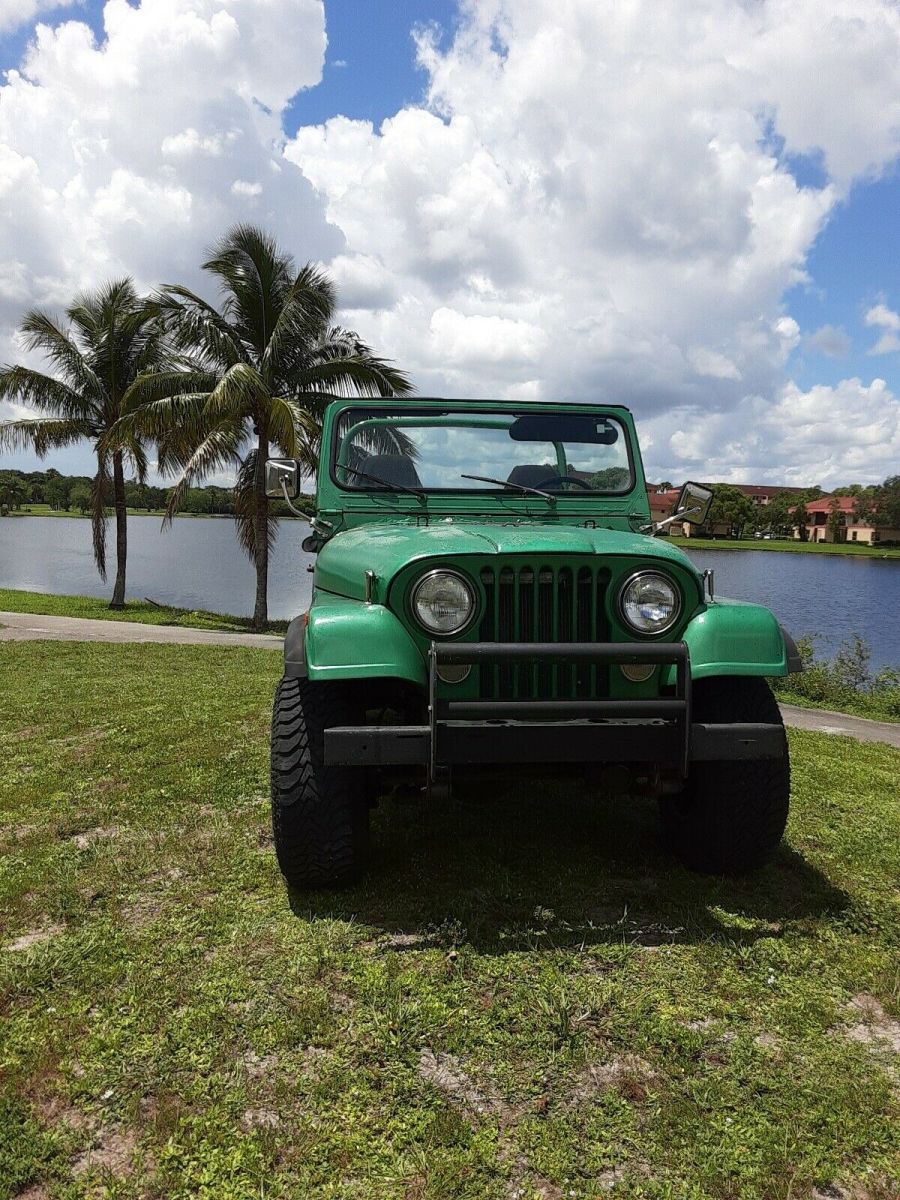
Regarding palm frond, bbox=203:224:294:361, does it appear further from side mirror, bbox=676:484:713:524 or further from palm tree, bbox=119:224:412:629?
side mirror, bbox=676:484:713:524

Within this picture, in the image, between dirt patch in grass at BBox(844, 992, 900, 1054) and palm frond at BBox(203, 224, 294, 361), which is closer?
dirt patch in grass at BBox(844, 992, 900, 1054)

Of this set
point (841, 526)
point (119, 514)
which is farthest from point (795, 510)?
point (119, 514)

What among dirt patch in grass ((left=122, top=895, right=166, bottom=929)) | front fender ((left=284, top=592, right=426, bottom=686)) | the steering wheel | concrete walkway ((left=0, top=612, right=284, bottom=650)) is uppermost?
the steering wheel

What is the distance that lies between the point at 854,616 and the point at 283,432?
1642cm

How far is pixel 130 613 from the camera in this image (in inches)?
717

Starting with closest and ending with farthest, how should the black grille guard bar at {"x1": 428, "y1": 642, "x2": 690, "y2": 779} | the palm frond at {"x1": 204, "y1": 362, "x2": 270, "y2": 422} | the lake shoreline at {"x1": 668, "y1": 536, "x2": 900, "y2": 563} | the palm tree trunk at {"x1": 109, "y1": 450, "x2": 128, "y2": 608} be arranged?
the black grille guard bar at {"x1": 428, "y1": 642, "x2": 690, "y2": 779} < the palm frond at {"x1": 204, "y1": 362, "x2": 270, "y2": 422} < the palm tree trunk at {"x1": 109, "y1": 450, "x2": 128, "y2": 608} < the lake shoreline at {"x1": 668, "y1": 536, "x2": 900, "y2": 563}

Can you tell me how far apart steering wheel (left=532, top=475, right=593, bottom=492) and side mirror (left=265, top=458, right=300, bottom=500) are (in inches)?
47.8

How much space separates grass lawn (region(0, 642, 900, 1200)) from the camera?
181 cm

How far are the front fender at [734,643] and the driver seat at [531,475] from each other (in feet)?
4.52

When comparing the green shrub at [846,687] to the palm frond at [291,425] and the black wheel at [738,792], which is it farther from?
the palm frond at [291,425]

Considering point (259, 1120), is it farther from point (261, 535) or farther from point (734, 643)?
point (261, 535)

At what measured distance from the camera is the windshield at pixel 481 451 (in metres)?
4.06

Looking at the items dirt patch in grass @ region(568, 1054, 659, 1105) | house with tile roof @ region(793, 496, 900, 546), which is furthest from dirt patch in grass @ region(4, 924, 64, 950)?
house with tile roof @ region(793, 496, 900, 546)

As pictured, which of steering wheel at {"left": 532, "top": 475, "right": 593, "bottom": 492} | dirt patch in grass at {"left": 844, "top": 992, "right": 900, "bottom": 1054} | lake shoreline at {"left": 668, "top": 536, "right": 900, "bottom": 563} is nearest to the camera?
dirt patch in grass at {"left": 844, "top": 992, "right": 900, "bottom": 1054}
